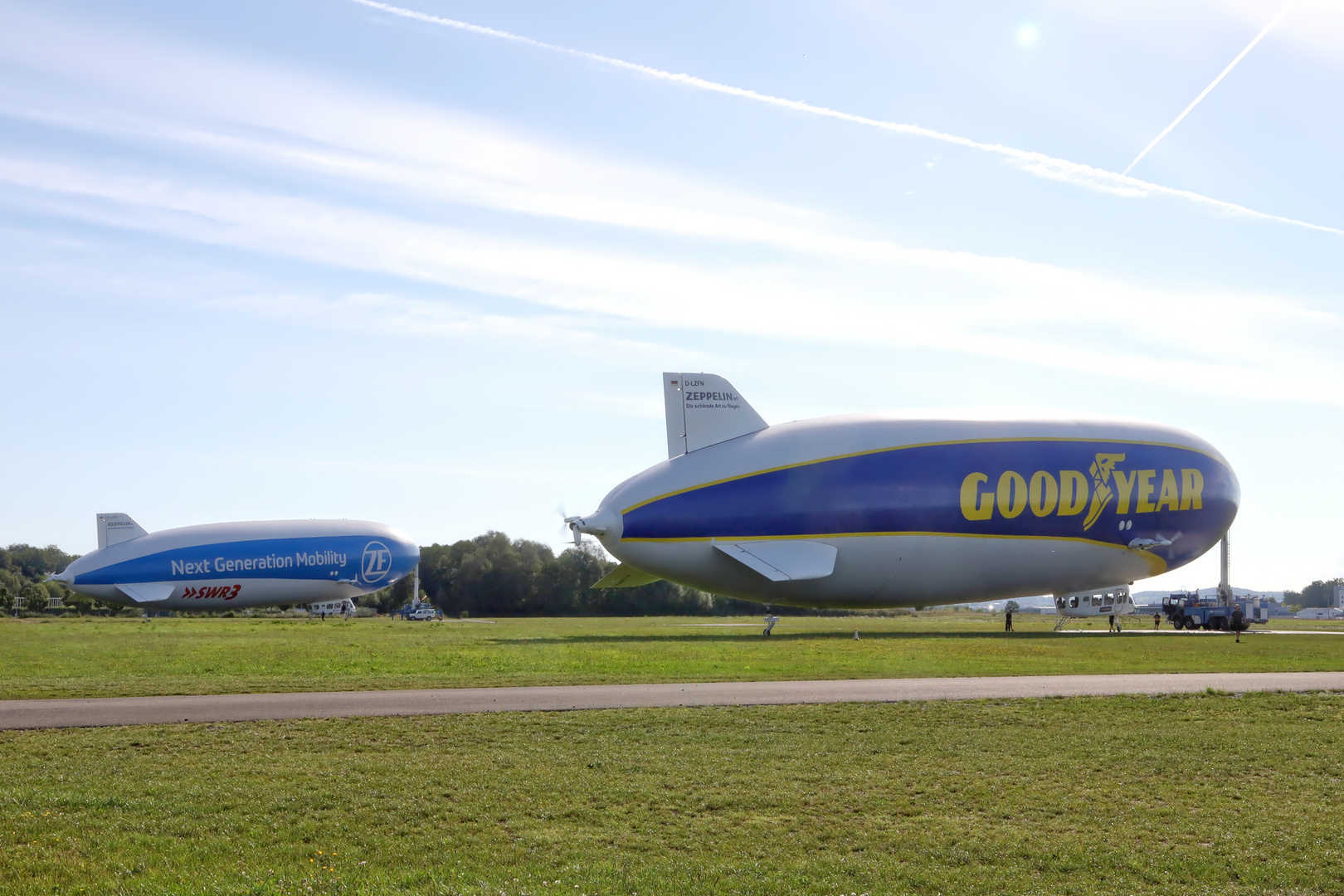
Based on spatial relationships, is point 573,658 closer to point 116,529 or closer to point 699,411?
point 699,411

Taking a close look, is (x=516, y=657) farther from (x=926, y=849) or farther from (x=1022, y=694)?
(x=926, y=849)

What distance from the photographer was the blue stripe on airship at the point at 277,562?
74938mm

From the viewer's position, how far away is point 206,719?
712 inches

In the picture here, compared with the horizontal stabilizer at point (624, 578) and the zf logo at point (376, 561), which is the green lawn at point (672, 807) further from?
the zf logo at point (376, 561)

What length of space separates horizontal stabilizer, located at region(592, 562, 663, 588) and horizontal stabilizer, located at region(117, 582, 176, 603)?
130ft

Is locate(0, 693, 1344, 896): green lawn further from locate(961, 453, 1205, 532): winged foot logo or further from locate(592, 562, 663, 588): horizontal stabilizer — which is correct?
locate(592, 562, 663, 588): horizontal stabilizer

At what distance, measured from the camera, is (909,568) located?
159 ft

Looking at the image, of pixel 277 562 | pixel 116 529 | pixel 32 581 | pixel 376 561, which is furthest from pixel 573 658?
pixel 32 581

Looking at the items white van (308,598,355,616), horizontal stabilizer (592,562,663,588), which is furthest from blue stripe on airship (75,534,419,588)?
horizontal stabilizer (592,562,663,588)

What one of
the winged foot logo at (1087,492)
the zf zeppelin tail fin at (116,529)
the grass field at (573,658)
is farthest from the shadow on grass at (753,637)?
the zf zeppelin tail fin at (116,529)

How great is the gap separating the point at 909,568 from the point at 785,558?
6.63 metres

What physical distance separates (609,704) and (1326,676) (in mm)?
19115

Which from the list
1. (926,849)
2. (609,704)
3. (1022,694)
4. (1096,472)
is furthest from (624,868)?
(1096,472)

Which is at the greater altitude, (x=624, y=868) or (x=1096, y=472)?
(x=1096, y=472)
